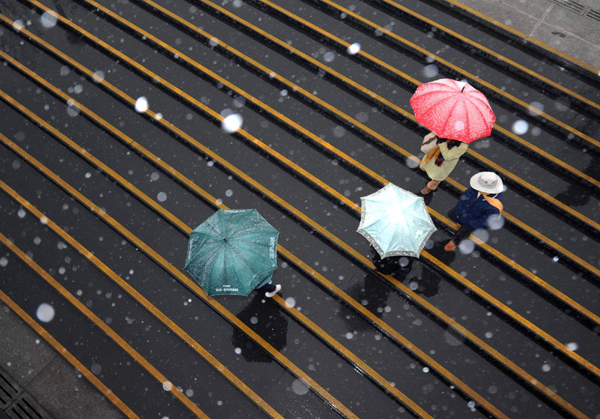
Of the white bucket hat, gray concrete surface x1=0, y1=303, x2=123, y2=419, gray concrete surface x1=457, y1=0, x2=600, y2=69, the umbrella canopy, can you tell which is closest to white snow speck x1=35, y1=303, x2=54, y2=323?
gray concrete surface x1=0, y1=303, x2=123, y2=419

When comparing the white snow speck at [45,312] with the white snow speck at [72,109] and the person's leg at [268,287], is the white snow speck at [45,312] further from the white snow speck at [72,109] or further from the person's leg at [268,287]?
the white snow speck at [72,109]

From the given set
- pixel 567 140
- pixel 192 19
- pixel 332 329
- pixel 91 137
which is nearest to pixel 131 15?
pixel 192 19

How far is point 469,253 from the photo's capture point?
19.8ft

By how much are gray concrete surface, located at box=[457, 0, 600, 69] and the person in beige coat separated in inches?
121

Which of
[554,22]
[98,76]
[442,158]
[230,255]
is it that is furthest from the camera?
[98,76]

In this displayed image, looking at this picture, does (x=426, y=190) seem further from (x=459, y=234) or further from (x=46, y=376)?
(x=46, y=376)

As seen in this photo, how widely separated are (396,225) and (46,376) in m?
5.04

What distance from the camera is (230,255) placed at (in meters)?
4.41

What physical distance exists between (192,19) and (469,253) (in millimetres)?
6289

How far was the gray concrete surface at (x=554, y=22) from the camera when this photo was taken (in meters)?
7.00

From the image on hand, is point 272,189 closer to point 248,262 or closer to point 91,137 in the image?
point 248,262

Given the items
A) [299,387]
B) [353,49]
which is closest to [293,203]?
[299,387]

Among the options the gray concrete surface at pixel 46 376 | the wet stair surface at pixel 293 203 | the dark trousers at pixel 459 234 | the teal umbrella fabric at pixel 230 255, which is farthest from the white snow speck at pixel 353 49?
the gray concrete surface at pixel 46 376

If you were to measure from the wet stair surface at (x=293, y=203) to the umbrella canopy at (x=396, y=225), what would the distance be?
1.20 meters
